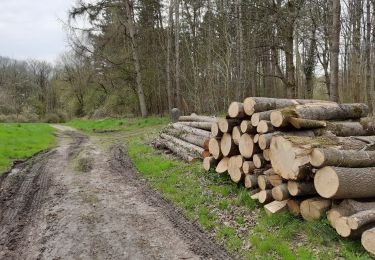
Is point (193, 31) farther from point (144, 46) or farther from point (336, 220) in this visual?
point (336, 220)

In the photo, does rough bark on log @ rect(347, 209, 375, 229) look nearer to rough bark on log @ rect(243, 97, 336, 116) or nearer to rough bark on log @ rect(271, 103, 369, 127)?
rough bark on log @ rect(271, 103, 369, 127)

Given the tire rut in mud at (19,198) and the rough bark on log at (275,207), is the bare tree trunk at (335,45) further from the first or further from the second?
the tire rut in mud at (19,198)

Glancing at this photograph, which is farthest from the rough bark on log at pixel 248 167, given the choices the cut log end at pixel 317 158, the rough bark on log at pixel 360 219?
the rough bark on log at pixel 360 219

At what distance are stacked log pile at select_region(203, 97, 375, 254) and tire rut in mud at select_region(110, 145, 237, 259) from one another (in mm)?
1255

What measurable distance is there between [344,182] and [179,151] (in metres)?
6.97

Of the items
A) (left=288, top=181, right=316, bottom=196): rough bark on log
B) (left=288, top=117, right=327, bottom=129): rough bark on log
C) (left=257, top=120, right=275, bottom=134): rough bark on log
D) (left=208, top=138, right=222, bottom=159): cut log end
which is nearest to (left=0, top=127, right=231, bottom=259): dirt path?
(left=288, top=181, right=316, bottom=196): rough bark on log

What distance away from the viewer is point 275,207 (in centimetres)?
625

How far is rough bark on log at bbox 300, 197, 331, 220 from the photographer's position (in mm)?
5547

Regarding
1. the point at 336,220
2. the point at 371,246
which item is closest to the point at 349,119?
the point at 336,220

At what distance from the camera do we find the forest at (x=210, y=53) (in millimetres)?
16703

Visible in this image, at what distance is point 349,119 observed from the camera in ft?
25.8

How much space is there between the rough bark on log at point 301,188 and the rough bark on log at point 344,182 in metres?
0.39

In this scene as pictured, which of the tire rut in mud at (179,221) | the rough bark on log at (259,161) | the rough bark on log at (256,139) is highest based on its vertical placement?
the rough bark on log at (256,139)

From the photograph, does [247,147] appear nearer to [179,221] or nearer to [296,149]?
[296,149]
